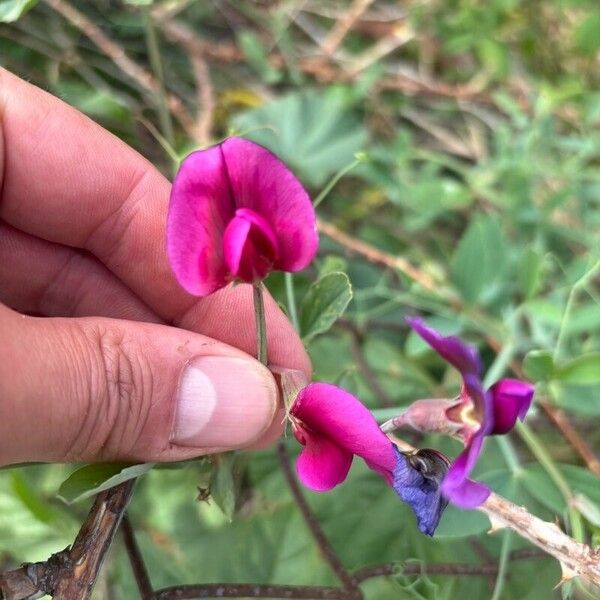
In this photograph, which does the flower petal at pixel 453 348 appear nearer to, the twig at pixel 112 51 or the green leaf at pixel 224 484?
the green leaf at pixel 224 484

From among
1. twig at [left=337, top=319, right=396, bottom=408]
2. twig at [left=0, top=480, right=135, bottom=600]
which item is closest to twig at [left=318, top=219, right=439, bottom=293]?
twig at [left=337, top=319, right=396, bottom=408]

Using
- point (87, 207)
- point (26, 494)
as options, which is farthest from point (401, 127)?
point (26, 494)

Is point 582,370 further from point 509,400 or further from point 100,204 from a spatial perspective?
point 100,204

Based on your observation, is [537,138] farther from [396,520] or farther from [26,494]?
[26,494]

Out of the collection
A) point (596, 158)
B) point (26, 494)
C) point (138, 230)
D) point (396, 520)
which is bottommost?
point (396, 520)

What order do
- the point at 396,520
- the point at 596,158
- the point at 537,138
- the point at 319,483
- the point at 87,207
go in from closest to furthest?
1. the point at 319,483
2. the point at 87,207
3. the point at 396,520
4. the point at 537,138
5. the point at 596,158

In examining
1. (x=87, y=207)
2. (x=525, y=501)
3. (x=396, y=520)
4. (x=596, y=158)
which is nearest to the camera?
(x=87, y=207)

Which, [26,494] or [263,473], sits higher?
[26,494]
